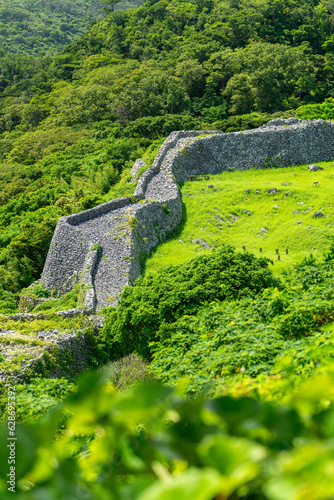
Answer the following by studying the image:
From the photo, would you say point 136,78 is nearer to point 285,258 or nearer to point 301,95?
point 301,95

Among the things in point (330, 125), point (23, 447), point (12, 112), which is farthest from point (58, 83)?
point (23, 447)

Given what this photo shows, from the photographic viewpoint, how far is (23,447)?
116cm

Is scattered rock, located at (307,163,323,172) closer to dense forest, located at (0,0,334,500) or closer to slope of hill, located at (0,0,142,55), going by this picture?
dense forest, located at (0,0,334,500)

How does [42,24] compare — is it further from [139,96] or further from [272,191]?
[272,191]

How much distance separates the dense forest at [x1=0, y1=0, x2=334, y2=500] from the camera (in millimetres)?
1126

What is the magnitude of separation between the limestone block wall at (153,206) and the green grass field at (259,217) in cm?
105

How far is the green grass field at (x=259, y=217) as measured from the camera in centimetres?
1830

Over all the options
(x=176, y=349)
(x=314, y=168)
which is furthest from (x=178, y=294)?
(x=314, y=168)

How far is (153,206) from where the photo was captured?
68.2 ft

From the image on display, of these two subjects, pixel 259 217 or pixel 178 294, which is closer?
pixel 178 294

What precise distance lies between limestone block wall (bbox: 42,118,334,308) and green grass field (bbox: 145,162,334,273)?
41.2 inches

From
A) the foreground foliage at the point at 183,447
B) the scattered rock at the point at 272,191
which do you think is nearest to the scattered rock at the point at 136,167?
the scattered rock at the point at 272,191

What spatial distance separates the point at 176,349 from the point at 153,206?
13.0 meters

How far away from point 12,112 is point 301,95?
137ft
